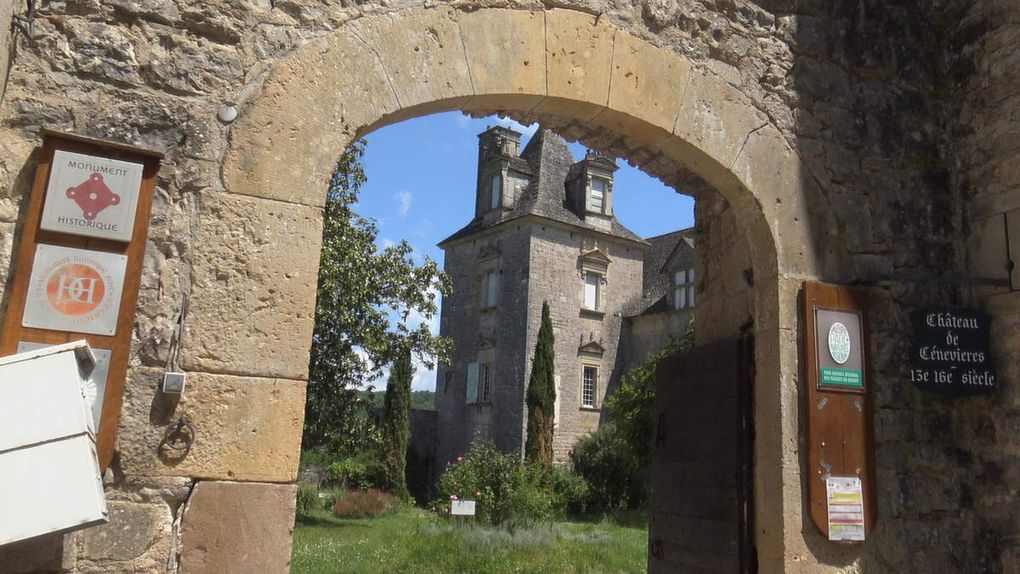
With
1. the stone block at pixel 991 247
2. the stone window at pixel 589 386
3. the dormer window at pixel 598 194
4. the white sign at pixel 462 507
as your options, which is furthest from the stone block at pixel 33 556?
the dormer window at pixel 598 194

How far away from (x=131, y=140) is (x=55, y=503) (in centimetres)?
139

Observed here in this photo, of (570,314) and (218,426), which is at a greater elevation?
(570,314)

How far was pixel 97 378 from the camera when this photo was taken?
9.34 ft

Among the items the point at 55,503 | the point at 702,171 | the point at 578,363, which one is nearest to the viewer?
the point at 55,503

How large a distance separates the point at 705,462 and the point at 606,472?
17.9 meters

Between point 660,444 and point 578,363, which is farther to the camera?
point 578,363

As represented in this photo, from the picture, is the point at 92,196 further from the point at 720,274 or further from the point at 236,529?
the point at 720,274

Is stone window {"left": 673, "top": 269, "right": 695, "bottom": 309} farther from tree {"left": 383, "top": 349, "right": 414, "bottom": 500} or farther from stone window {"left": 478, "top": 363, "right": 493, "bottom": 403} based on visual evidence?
tree {"left": 383, "top": 349, "right": 414, "bottom": 500}

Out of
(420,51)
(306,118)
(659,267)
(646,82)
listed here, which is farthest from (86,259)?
(659,267)

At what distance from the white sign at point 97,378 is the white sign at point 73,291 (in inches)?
2.7

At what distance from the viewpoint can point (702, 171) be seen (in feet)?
13.9

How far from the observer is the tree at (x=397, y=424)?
2208 cm

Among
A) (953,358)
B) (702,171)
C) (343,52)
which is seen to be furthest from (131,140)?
(953,358)

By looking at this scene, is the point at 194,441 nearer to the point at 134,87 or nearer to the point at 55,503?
the point at 55,503
